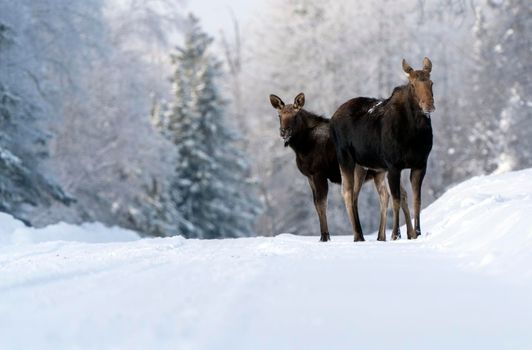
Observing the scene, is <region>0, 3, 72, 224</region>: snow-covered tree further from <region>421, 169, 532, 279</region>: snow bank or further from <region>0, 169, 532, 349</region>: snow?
<region>0, 169, 532, 349</region>: snow

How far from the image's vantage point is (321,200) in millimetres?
12242

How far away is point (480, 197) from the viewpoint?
1290 cm

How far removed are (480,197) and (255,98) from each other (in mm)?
37511

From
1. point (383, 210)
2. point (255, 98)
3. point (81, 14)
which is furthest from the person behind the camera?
point (255, 98)

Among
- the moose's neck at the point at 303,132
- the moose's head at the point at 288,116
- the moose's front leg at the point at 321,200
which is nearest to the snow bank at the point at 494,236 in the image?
the moose's front leg at the point at 321,200

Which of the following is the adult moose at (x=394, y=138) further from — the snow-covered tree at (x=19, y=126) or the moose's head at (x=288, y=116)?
the snow-covered tree at (x=19, y=126)

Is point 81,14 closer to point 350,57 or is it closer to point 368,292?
point 350,57

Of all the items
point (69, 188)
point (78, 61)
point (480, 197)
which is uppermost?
point (78, 61)

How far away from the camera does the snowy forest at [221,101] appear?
100 ft

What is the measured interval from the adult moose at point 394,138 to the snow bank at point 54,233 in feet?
19.5

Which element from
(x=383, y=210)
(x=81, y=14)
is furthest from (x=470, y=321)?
(x=81, y=14)

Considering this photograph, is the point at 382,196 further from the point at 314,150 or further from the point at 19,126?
the point at 19,126

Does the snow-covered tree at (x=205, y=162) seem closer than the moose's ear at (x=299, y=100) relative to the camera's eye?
No

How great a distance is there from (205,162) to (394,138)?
31.7 m
